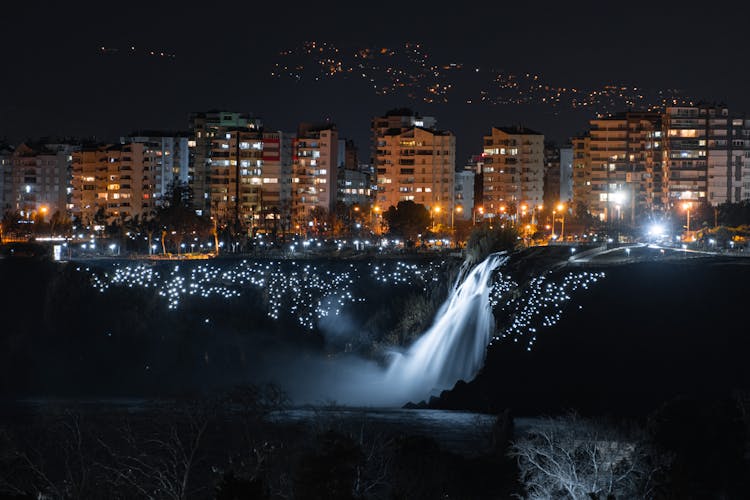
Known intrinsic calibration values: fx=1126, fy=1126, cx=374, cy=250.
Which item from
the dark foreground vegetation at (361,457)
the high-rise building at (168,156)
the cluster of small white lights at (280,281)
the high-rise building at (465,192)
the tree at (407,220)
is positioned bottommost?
the dark foreground vegetation at (361,457)

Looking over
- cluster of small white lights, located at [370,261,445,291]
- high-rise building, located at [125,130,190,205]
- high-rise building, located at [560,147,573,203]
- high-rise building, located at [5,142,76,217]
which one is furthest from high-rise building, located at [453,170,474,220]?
cluster of small white lights, located at [370,261,445,291]

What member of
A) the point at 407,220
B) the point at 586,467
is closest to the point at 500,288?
the point at 586,467

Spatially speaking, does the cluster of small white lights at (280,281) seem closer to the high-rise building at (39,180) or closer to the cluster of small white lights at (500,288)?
the cluster of small white lights at (500,288)

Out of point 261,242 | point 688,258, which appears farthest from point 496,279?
point 261,242

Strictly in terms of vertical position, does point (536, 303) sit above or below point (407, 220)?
below

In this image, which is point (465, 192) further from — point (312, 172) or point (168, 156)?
point (168, 156)

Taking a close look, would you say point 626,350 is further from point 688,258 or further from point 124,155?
point 124,155

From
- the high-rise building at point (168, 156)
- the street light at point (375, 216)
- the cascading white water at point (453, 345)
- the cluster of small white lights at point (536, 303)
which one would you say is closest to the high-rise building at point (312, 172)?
the street light at point (375, 216)
